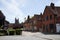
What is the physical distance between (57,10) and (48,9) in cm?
304

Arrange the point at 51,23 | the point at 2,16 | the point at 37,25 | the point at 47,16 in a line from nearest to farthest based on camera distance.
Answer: the point at 51,23, the point at 47,16, the point at 2,16, the point at 37,25

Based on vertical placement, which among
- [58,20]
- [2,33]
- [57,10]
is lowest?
[2,33]

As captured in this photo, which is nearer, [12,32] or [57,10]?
[12,32]

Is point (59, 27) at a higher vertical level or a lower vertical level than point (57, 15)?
lower

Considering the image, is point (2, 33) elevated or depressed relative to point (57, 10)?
depressed

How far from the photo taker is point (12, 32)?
1698 inches

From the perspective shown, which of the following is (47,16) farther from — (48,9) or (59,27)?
(59,27)

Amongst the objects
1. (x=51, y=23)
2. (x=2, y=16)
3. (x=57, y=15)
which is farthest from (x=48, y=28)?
(x=2, y=16)

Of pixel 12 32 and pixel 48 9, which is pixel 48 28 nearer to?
pixel 48 9

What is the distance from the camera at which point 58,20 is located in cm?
4800

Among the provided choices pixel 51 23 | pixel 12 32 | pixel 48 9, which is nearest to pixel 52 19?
pixel 51 23

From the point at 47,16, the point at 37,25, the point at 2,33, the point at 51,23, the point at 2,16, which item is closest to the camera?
the point at 2,33

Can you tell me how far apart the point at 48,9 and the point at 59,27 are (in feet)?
28.7

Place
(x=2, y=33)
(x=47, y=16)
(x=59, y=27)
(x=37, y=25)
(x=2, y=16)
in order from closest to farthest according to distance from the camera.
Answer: (x=2, y=33) < (x=59, y=27) < (x=47, y=16) < (x=2, y=16) < (x=37, y=25)
